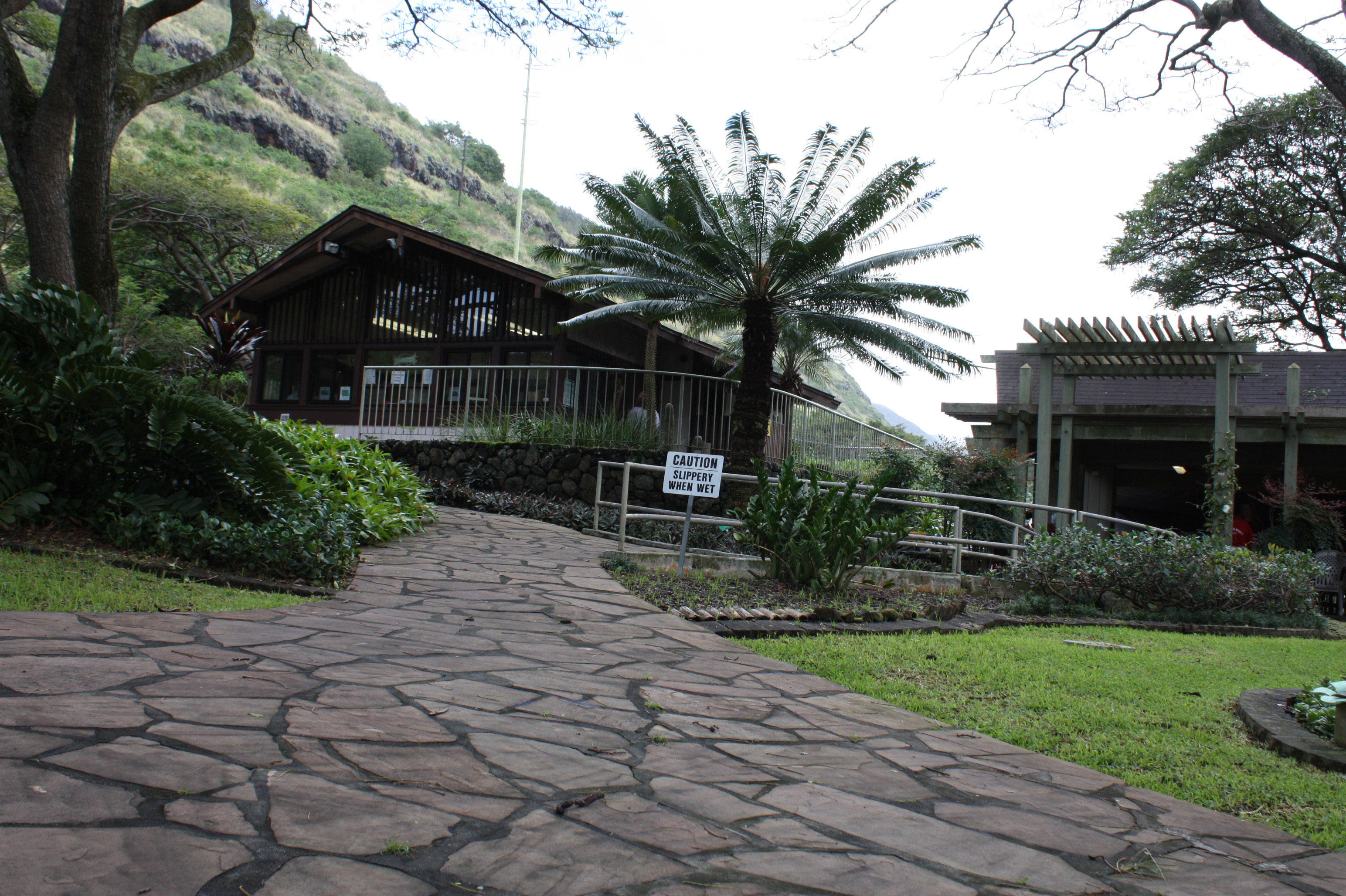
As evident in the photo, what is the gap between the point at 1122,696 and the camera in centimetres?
499

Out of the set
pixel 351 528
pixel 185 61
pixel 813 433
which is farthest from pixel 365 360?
pixel 185 61

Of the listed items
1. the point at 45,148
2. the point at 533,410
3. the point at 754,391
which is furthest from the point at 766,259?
the point at 45,148

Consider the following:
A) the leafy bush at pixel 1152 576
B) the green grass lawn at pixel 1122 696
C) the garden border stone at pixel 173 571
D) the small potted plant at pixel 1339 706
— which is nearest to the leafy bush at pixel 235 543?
the garden border stone at pixel 173 571

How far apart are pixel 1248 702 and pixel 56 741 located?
214 inches

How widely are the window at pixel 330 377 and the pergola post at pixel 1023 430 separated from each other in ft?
52.0

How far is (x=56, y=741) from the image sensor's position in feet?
8.77

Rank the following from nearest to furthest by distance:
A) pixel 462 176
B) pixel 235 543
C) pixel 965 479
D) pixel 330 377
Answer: pixel 235 543 → pixel 965 479 → pixel 330 377 → pixel 462 176

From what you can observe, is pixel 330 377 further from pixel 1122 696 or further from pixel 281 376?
pixel 1122 696

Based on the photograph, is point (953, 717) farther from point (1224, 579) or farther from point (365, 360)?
point (365, 360)

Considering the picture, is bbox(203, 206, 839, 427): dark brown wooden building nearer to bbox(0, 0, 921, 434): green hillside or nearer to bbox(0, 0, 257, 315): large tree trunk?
bbox(0, 0, 921, 434): green hillside

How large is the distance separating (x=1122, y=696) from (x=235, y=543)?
594 centimetres

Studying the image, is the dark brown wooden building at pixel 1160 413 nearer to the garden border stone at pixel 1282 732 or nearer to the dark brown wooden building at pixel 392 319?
the dark brown wooden building at pixel 392 319

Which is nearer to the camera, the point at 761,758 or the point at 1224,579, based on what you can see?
the point at 761,758

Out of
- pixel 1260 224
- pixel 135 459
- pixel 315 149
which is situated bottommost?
pixel 135 459
